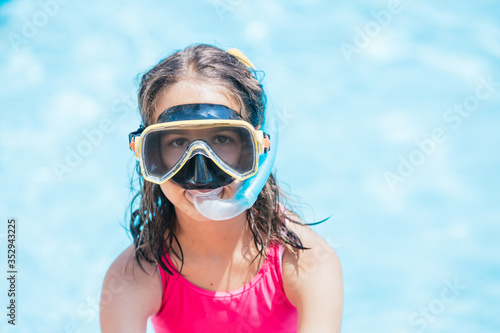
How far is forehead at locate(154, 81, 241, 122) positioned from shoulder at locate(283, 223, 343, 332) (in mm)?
715

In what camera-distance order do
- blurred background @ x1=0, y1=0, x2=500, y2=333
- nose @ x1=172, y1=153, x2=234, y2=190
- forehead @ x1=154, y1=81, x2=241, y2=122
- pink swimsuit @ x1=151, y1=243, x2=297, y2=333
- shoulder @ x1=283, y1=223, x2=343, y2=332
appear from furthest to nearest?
blurred background @ x1=0, y1=0, x2=500, y2=333 < pink swimsuit @ x1=151, y1=243, x2=297, y2=333 < shoulder @ x1=283, y1=223, x2=343, y2=332 < forehead @ x1=154, y1=81, x2=241, y2=122 < nose @ x1=172, y1=153, x2=234, y2=190

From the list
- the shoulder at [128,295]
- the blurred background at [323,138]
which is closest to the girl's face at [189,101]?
the shoulder at [128,295]

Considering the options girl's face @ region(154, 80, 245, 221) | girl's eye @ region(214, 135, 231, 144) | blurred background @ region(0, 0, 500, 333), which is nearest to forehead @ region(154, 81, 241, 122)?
girl's face @ region(154, 80, 245, 221)

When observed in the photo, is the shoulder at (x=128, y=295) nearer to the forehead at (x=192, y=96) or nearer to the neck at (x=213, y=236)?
the neck at (x=213, y=236)

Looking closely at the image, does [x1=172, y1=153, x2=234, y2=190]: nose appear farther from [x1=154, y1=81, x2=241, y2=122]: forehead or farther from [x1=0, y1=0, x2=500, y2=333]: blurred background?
[x1=0, y1=0, x2=500, y2=333]: blurred background

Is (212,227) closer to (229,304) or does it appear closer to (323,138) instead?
(229,304)

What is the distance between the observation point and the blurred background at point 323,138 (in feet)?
15.8

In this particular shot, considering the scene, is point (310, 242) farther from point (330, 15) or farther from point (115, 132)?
point (330, 15)

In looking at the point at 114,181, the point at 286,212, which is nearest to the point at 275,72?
the point at 114,181

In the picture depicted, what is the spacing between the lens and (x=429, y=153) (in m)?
5.70

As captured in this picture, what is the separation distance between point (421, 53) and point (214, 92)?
178 inches

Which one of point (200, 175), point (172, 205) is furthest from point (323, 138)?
point (200, 175)

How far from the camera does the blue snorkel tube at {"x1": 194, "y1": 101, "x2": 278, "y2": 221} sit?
92.0 inches

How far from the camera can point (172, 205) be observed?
2791 millimetres
